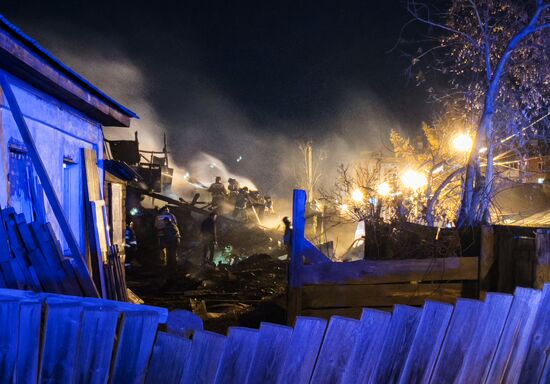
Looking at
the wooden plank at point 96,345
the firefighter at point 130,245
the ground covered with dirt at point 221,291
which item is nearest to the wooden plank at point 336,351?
the wooden plank at point 96,345

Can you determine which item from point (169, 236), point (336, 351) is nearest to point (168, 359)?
point (336, 351)

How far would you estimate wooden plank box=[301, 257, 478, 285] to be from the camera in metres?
5.60

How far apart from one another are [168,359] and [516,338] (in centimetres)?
237

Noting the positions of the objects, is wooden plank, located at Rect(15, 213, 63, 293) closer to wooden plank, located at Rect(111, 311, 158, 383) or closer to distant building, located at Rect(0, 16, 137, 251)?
distant building, located at Rect(0, 16, 137, 251)

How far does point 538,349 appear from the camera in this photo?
122 inches

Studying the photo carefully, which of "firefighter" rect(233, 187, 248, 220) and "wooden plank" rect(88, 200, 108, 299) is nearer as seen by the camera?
"wooden plank" rect(88, 200, 108, 299)

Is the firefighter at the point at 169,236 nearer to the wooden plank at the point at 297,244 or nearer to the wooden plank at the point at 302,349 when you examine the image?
the wooden plank at the point at 297,244

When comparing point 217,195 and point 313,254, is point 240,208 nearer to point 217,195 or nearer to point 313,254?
point 217,195

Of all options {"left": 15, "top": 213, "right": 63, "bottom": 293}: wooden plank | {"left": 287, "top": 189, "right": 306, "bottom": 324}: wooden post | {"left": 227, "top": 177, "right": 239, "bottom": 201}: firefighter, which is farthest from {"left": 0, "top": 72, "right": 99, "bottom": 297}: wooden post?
{"left": 227, "top": 177, "right": 239, "bottom": 201}: firefighter

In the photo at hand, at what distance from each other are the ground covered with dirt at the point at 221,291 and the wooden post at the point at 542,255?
3.78m

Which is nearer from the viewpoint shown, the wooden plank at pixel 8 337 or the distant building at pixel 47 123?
the wooden plank at pixel 8 337

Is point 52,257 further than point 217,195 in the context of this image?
No

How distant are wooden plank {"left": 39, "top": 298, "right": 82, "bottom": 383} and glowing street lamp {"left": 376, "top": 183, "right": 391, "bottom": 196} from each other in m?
10.2

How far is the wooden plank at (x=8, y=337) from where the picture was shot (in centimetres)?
227
